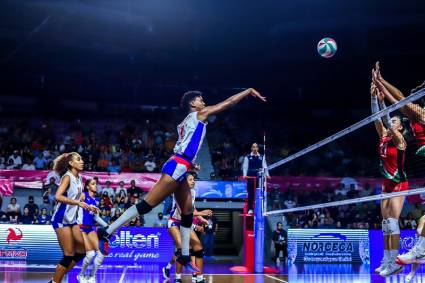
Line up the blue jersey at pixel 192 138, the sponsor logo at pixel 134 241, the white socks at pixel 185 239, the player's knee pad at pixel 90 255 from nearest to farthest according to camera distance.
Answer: the blue jersey at pixel 192 138, the white socks at pixel 185 239, the player's knee pad at pixel 90 255, the sponsor logo at pixel 134 241

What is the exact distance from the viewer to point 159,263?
14016 mm

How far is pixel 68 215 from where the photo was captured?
23.1 ft

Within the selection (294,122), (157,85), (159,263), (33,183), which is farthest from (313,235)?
(157,85)

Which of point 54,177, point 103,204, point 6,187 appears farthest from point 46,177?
point 103,204

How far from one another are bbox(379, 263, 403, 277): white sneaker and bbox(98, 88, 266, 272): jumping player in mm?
2481

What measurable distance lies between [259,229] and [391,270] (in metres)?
5.82

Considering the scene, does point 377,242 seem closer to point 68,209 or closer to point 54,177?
point 54,177

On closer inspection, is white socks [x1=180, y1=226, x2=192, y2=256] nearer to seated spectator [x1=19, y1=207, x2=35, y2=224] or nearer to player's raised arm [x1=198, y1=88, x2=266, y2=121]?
player's raised arm [x1=198, y1=88, x2=266, y2=121]

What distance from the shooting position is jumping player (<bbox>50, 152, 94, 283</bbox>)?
6777 millimetres

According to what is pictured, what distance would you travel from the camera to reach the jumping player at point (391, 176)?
6.35 metres

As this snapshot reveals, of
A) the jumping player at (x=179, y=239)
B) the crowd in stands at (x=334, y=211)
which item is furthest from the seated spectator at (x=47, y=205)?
the jumping player at (x=179, y=239)

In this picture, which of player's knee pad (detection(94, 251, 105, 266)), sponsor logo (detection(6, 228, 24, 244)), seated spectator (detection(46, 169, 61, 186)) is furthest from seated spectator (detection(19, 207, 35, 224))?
player's knee pad (detection(94, 251, 105, 266))

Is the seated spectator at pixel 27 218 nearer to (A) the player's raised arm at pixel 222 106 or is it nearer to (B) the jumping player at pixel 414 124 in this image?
(A) the player's raised arm at pixel 222 106

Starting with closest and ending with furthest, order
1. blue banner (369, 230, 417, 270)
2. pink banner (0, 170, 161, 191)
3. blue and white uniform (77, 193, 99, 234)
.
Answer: blue and white uniform (77, 193, 99, 234) → blue banner (369, 230, 417, 270) → pink banner (0, 170, 161, 191)
